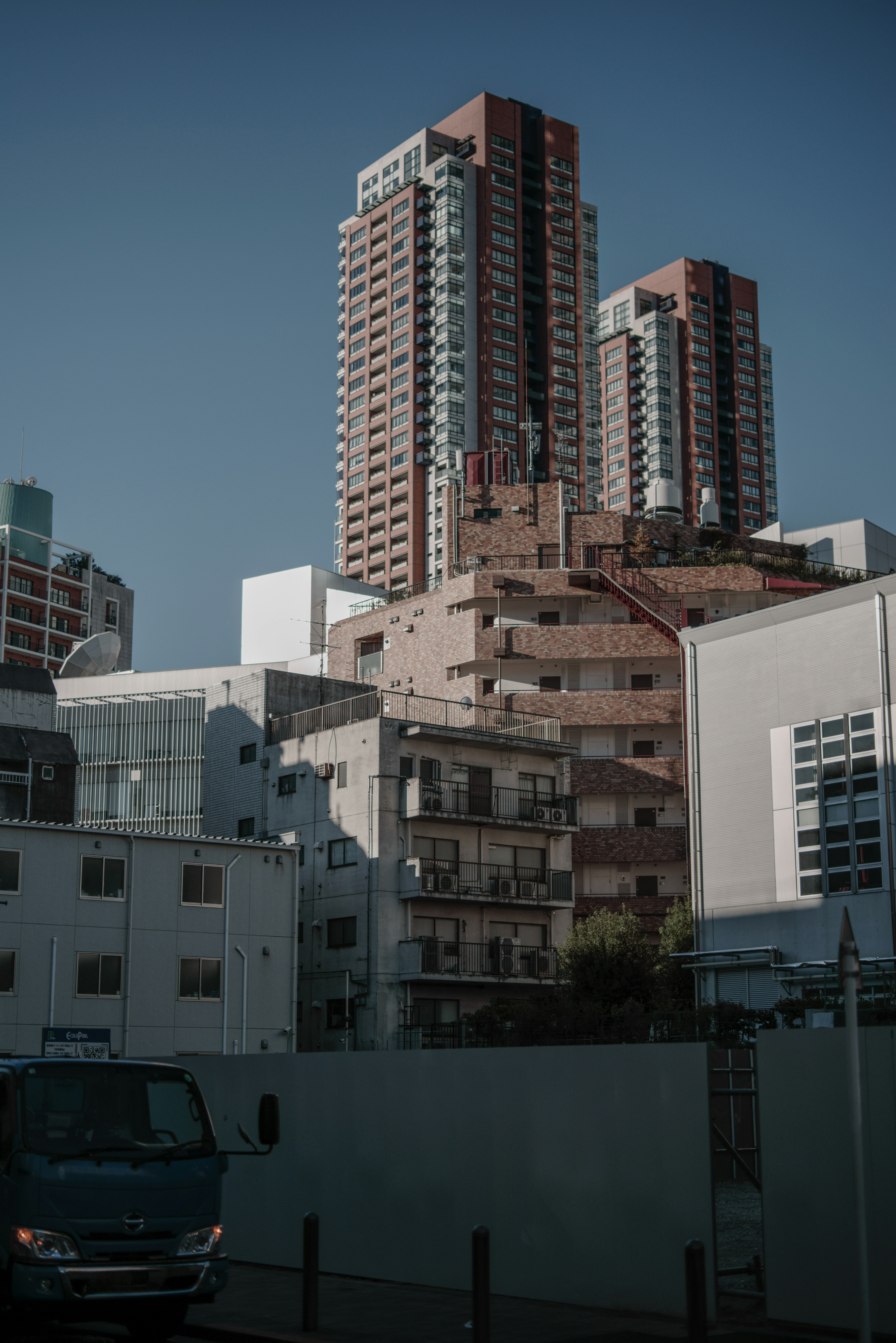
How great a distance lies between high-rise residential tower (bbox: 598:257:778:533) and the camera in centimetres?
15750

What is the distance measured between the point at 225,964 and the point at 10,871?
7187 millimetres

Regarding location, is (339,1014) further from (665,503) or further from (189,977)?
(665,503)

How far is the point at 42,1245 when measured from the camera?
1133cm

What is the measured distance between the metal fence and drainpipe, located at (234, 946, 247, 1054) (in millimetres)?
17208

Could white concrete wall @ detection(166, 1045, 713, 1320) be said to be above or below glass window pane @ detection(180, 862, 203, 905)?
below

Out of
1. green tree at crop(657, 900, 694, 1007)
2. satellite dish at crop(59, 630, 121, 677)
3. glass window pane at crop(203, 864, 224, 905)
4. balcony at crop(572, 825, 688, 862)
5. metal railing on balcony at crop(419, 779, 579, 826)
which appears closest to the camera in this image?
glass window pane at crop(203, 864, 224, 905)

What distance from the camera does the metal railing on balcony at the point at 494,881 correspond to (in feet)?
158

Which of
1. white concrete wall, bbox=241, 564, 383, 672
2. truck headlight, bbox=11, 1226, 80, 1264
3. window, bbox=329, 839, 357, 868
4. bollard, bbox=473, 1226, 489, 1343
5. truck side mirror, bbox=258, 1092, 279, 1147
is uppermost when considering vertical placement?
white concrete wall, bbox=241, 564, 383, 672

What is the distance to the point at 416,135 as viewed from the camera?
138 m

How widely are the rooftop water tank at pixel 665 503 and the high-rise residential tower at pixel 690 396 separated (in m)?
71.6

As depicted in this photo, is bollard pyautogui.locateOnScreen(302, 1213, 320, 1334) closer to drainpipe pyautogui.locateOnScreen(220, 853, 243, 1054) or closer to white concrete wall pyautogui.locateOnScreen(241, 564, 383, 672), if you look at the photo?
drainpipe pyautogui.locateOnScreen(220, 853, 243, 1054)

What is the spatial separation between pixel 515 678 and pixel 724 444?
101918 millimetres

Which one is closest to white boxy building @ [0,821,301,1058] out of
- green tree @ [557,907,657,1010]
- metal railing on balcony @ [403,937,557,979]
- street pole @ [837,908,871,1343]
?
metal railing on balcony @ [403,937,557,979]

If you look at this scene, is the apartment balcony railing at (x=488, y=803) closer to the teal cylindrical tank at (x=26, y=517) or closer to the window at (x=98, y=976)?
the window at (x=98, y=976)
